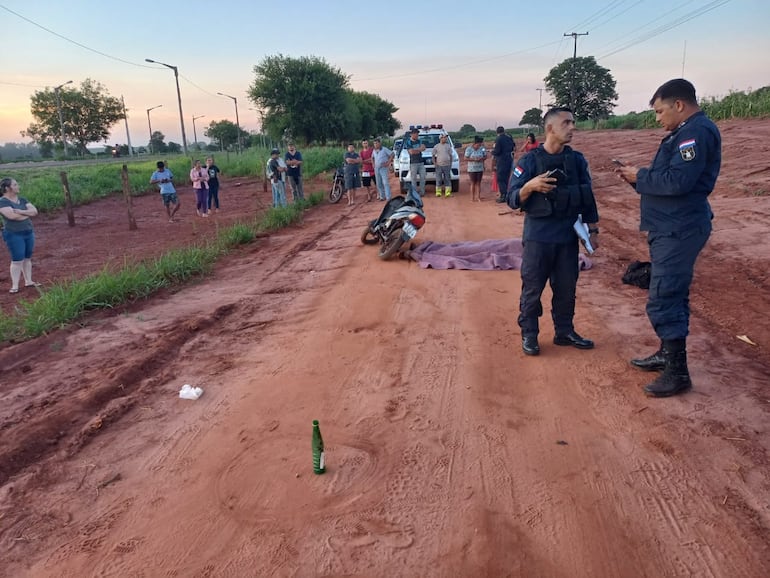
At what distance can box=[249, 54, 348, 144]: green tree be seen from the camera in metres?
43.2

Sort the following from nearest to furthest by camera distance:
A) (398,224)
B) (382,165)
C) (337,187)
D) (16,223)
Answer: (16,223)
(398,224)
(382,165)
(337,187)

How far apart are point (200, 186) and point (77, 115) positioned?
219 ft

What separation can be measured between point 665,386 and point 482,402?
49.8 inches

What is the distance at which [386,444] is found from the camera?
11.4ft

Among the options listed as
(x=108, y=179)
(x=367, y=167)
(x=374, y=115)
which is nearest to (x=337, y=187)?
(x=367, y=167)

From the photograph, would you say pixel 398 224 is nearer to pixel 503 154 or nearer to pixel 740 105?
pixel 503 154

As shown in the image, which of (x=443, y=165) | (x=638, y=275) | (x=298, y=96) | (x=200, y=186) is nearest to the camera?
(x=638, y=275)

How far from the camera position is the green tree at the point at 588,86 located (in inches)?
3088

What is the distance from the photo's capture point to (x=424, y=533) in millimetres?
2699

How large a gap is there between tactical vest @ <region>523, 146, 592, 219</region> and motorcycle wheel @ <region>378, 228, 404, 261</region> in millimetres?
3830

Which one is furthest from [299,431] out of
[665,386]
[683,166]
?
[683,166]

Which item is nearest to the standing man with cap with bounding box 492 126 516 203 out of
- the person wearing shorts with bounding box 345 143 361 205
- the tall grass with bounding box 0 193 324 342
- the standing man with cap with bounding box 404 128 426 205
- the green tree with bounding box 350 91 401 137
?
the standing man with cap with bounding box 404 128 426 205

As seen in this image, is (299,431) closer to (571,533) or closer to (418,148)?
(571,533)

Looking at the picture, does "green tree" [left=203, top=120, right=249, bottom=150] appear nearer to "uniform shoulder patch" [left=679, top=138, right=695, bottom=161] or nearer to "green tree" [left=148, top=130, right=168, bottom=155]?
"green tree" [left=148, top=130, right=168, bottom=155]
